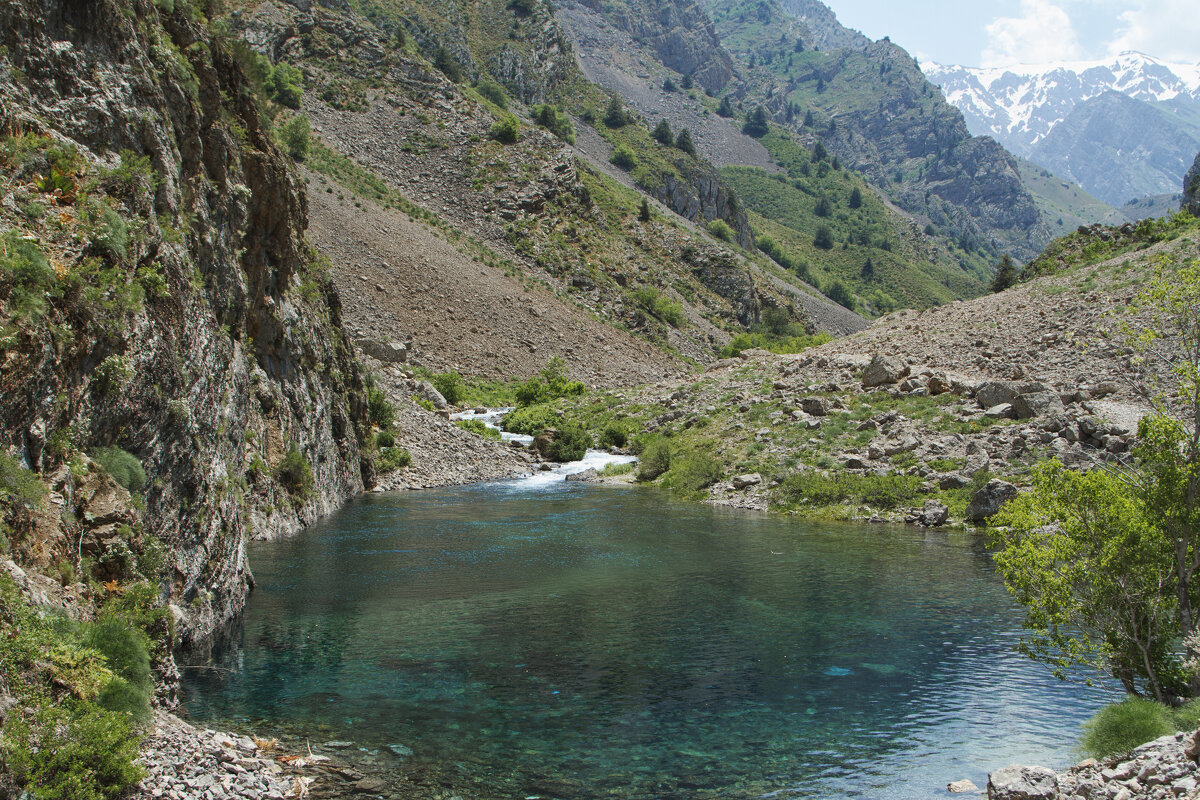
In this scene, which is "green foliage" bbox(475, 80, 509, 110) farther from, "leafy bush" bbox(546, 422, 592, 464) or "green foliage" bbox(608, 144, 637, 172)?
"leafy bush" bbox(546, 422, 592, 464)

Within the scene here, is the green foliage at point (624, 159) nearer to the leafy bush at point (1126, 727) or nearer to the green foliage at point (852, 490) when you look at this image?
the green foliage at point (852, 490)

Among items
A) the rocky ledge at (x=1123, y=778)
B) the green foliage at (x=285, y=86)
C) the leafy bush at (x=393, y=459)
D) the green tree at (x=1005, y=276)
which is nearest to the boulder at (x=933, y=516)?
the rocky ledge at (x=1123, y=778)

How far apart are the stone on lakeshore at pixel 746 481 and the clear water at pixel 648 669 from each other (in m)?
11.3

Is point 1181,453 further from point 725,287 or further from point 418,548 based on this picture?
point 725,287

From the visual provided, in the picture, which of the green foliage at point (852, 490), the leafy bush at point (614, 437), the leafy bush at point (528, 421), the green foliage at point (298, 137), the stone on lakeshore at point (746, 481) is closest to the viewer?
the green foliage at point (852, 490)

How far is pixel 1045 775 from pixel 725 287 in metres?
105

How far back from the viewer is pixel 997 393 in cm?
3538

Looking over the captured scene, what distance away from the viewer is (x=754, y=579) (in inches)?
836

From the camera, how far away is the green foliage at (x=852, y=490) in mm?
32281

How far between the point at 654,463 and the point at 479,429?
525 inches

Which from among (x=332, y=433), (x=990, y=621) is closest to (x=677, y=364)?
(x=332, y=433)

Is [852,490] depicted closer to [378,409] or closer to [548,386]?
[378,409]

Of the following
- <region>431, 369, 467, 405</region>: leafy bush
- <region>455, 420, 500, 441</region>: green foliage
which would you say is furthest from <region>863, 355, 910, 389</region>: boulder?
<region>431, 369, 467, 405</region>: leafy bush

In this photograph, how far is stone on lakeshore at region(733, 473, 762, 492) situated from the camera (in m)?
36.7
